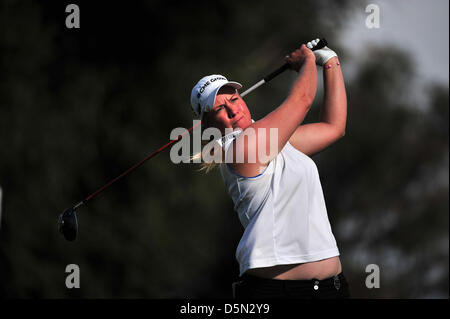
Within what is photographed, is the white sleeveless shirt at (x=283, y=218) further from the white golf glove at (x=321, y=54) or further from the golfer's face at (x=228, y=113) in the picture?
the white golf glove at (x=321, y=54)

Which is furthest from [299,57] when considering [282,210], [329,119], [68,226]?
[68,226]

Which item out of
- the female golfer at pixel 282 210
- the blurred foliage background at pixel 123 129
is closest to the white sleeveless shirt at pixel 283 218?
the female golfer at pixel 282 210

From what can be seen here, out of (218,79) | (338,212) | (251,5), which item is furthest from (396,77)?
(218,79)

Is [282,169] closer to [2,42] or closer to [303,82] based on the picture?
[303,82]

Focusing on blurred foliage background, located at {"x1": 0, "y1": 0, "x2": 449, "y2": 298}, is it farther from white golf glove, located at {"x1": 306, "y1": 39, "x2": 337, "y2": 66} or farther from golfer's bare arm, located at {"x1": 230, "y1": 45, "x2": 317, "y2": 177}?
golfer's bare arm, located at {"x1": 230, "y1": 45, "x2": 317, "y2": 177}

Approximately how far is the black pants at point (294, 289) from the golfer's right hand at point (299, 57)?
1.12m

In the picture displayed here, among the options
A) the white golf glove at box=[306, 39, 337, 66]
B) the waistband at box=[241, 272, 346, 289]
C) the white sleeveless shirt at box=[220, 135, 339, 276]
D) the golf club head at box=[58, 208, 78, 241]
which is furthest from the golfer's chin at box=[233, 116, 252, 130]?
the golf club head at box=[58, 208, 78, 241]

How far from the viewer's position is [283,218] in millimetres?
4207

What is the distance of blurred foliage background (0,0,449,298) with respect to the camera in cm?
1374

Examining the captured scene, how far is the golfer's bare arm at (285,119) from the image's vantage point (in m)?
4.05

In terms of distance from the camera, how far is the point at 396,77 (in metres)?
22.2

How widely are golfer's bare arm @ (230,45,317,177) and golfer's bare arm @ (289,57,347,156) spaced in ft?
1.89

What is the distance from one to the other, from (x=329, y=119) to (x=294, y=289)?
1100mm

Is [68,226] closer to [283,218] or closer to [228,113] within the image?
[228,113]
